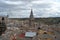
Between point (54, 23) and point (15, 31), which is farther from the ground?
point (54, 23)

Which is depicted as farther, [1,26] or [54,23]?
[1,26]

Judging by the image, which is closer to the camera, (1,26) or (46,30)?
(46,30)

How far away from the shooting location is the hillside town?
18.8 feet

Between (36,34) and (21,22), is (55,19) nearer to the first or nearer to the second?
(36,34)

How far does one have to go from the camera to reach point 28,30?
6484mm

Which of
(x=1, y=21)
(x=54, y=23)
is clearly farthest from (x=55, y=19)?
(x=1, y=21)

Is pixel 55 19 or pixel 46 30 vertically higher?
pixel 55 19

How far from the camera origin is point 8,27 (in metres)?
6.51

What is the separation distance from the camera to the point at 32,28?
6.53 meters

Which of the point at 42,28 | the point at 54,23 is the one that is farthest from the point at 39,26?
the point at 54,23

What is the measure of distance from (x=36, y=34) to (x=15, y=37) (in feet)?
3.05

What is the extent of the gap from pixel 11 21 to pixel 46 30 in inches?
67.0

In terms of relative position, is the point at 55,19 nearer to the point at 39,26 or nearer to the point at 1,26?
the point at 39,26

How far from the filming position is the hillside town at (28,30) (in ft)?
18.8
